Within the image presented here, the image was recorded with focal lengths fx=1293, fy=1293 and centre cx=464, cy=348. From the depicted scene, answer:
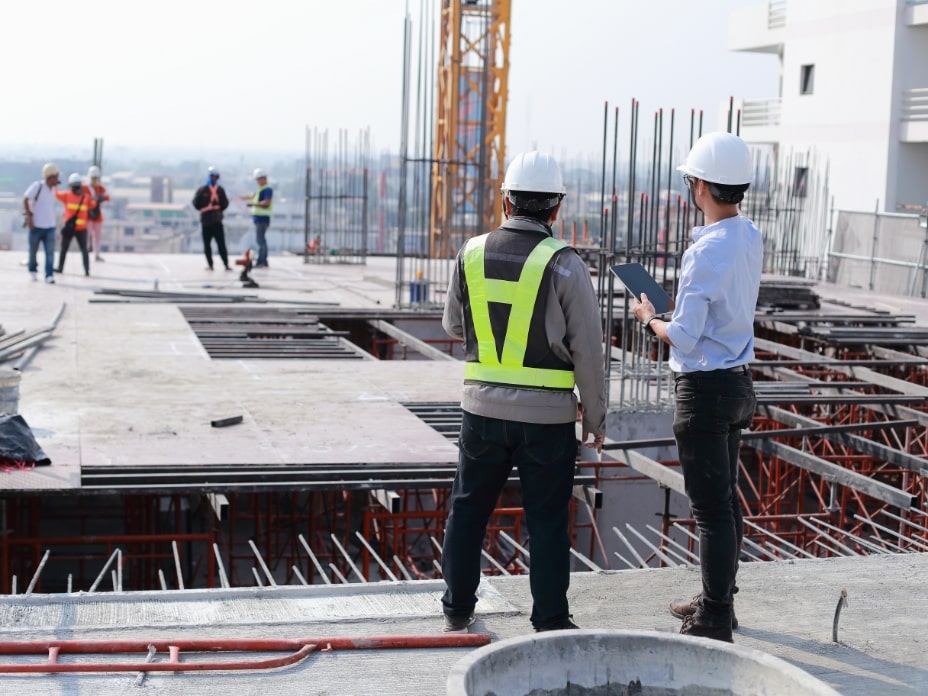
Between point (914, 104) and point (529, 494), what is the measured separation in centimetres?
3280

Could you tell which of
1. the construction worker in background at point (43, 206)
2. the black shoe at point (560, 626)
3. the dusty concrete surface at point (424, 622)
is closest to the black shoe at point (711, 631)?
the dusty concrete surface at point (424, 622)

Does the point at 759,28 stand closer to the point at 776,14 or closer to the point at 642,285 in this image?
the point at 776,14

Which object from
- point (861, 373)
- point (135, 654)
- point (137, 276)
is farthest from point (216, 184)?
point (135, 654)

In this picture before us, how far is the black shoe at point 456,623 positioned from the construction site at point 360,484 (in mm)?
92

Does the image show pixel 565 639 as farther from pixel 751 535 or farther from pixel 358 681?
pixel 751 535

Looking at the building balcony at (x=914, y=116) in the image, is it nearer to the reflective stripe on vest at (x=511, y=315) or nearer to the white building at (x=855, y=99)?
the white building at (x=855, y=99)

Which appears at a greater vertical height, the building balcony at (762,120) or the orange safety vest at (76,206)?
the building balcony at (762,120)

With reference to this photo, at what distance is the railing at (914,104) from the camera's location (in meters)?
34.4

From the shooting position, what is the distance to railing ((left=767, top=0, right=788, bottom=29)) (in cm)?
4178

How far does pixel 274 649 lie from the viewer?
16.2ft

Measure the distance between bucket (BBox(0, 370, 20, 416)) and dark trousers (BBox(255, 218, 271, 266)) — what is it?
14.7 meters

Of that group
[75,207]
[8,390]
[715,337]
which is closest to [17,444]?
[8,390]

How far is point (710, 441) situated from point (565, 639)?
3.65 feet

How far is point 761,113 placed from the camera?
4384 centimetres
